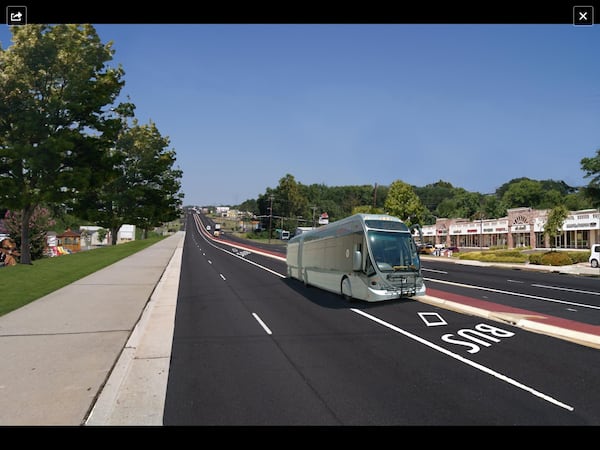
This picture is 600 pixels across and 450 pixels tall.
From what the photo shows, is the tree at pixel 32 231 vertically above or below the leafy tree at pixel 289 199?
below

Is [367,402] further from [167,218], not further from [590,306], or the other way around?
[167,218]

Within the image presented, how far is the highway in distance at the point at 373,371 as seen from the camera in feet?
19.8

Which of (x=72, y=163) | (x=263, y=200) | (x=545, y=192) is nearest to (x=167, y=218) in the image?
(x=72, y=163)

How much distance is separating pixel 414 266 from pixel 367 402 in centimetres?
956

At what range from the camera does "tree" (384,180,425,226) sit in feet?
237

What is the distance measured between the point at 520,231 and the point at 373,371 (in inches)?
2741

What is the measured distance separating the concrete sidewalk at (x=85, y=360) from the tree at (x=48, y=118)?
11.6 metres

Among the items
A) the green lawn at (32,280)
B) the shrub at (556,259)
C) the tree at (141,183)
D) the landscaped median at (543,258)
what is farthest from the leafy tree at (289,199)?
the green lawn at (32,280)

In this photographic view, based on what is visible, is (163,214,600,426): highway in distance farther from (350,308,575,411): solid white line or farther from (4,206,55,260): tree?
(4,206,55,260): tree

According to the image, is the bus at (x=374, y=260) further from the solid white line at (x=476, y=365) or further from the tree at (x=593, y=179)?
the tree at (x=593, y=179)

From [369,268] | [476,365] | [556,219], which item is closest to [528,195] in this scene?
[556,219]

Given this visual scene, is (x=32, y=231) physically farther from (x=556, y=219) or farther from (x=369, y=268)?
(x=556, y=219)

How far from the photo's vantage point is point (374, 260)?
14961mm
